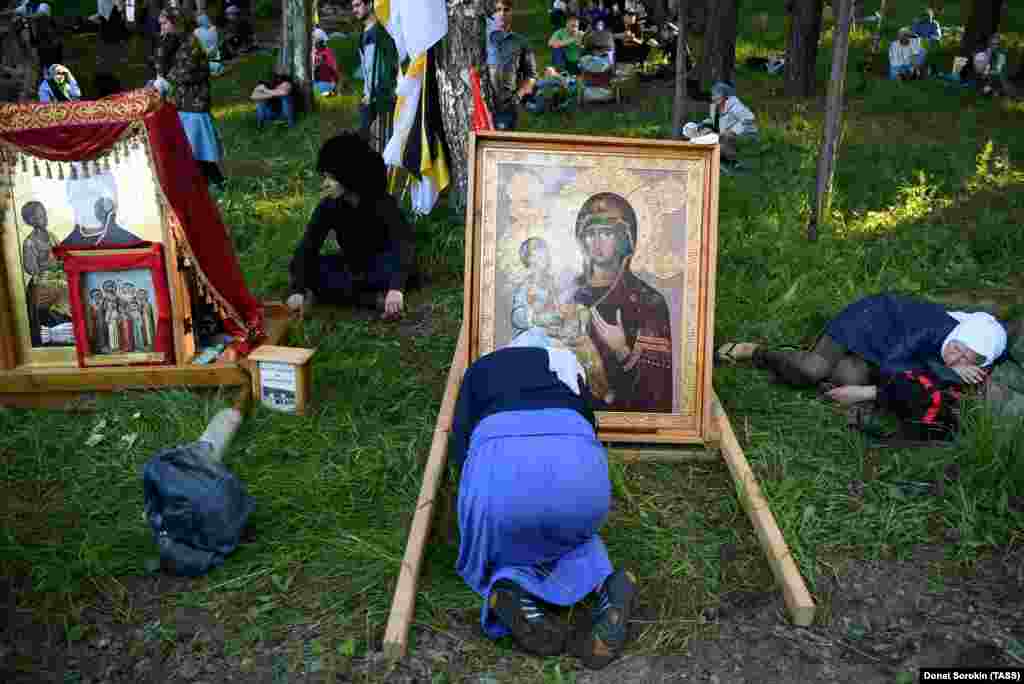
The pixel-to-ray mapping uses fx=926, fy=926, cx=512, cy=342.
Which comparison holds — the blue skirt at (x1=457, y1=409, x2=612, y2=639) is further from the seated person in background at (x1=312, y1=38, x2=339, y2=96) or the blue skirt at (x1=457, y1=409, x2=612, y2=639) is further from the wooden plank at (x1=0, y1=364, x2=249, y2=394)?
the seated person in background at (x1=312, y1=38, x2=339, y2=96)

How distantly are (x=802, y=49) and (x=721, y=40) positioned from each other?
1174 millimetres

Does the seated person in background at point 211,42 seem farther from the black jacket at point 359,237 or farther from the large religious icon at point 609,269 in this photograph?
the large religious icon at point 609,269

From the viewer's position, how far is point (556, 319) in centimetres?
436

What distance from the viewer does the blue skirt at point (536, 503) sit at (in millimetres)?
3064

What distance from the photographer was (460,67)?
268 inches

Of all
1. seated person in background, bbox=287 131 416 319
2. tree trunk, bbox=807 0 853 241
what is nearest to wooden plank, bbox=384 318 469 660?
seated person in background, bbox=287 131 416 319

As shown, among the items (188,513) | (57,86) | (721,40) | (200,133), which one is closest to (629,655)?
(188,513)

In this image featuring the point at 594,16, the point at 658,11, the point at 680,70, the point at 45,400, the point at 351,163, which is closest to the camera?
the point at 45,400

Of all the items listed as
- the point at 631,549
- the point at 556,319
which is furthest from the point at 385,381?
the point at 631,549

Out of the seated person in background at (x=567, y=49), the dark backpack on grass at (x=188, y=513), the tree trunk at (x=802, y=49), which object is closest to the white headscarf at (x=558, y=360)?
the dark backpack on grass at (x=188, y=513)

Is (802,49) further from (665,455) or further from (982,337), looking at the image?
(665,455)

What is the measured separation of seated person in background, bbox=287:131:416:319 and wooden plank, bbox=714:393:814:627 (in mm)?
2358

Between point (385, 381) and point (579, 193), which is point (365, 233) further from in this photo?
point (579, 193)

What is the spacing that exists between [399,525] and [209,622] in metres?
0.86
